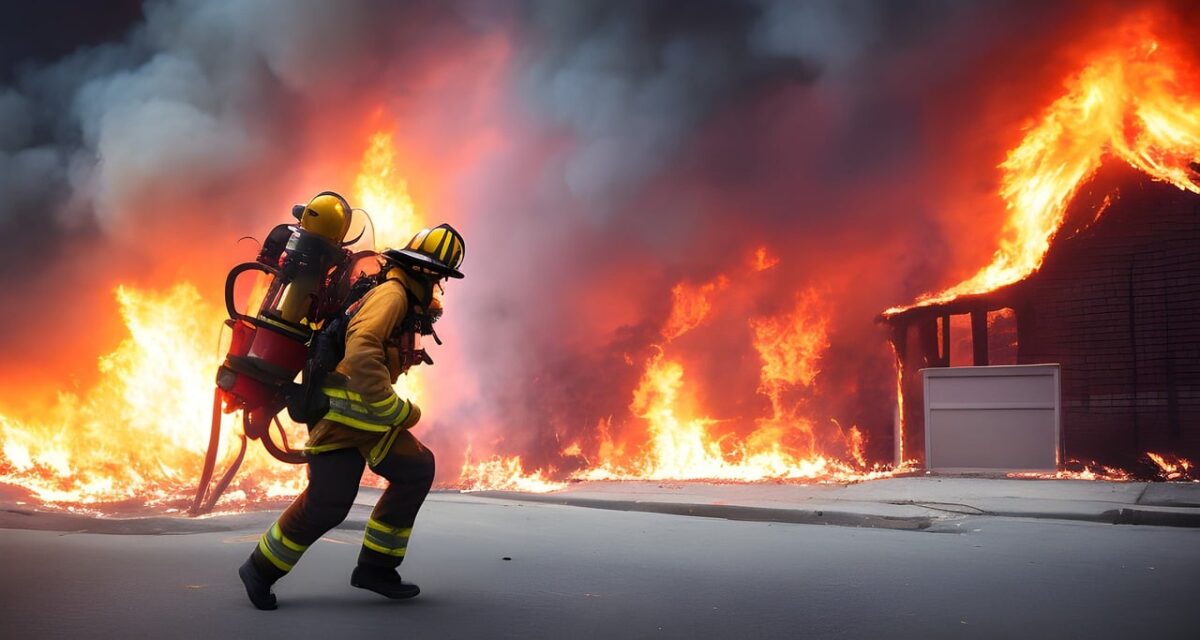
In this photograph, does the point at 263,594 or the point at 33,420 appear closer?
the point at 263,594

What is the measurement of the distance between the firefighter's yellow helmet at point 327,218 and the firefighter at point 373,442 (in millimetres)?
438

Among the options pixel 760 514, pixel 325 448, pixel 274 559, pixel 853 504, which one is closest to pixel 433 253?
pixel 325 448

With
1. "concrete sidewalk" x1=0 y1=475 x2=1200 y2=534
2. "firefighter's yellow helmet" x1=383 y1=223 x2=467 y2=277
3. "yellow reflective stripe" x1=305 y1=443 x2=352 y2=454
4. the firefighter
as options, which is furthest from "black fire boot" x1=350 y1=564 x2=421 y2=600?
"concrete sidewalk" x1=0 y1=475 x2=1200 y2=534

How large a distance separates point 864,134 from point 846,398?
185 inches

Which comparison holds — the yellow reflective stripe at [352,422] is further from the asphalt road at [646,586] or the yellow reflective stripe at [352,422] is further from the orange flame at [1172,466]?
the orange flame at [1172,466]

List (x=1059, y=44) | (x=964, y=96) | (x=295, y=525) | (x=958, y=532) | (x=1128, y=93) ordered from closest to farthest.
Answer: (x=295, y=525), (x=958, y=532), (x=1128, y=93), (x=1059, y=44), (x=964, y=96)

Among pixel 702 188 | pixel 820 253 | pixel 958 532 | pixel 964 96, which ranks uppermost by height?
pixel 964 96

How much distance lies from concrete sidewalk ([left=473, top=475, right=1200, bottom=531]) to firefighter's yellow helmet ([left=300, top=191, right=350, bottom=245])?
18.5 ft

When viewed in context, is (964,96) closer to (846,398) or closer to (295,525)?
(846,398)

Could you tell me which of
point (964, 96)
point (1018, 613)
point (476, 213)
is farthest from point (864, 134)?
point (1018, 613)

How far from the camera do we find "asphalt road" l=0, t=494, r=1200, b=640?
429 centimetres

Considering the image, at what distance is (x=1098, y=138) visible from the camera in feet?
47.4

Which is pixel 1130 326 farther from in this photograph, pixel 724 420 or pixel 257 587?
pixel 257 587

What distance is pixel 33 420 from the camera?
58.7ft
